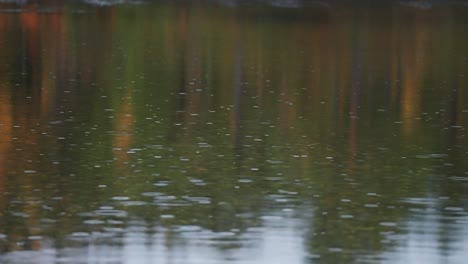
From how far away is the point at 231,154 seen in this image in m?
34.0

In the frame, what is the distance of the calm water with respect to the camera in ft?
78.2

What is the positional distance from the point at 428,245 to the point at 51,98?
24.4 m

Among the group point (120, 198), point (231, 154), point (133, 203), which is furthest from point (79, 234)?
point (231, 154)

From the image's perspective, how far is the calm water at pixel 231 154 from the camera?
23.8 metres

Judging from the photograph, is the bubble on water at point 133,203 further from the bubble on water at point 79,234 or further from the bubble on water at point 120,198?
the bubble on water at point 79,234

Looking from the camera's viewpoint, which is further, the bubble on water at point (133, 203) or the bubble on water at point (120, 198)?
the bubble on water at point (120, 198)

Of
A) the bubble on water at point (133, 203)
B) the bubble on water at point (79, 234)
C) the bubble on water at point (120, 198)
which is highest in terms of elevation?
the bubble on water at point (120, 198)

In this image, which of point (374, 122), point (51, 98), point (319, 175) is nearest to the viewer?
point (319, 175)

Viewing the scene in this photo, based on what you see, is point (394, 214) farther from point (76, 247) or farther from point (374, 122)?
point (374, 122)

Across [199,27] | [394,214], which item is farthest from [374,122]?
[199,27]

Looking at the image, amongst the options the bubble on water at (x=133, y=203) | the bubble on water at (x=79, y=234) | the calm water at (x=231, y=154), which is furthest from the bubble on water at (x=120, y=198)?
Result: the bubble on water at (x=79, y=234)

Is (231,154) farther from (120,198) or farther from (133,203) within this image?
(133,203)

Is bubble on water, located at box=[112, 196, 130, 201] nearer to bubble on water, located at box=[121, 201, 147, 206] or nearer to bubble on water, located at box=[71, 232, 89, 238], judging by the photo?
bubble on water, located at box=[121, 201, 147, 206]

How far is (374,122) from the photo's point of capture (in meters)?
41.7
